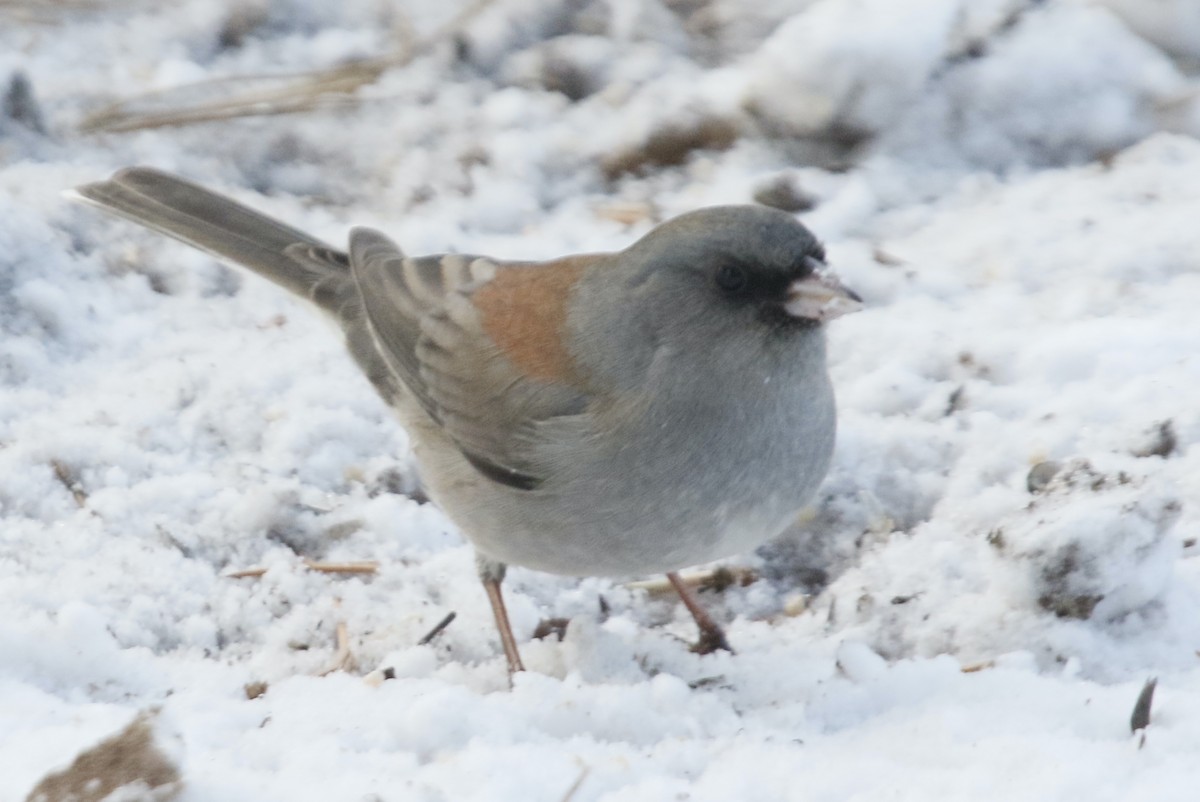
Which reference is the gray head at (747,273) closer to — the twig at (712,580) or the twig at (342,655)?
the twig at (712,580)

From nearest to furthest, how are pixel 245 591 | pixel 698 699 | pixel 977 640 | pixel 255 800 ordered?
1. pixel 255 800
2. pixel 698 699
3. pixel 977 640
4. pixel 245 591

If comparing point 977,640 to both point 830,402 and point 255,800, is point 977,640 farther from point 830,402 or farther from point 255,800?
point 255,800

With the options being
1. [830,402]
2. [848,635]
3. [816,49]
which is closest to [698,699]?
[848,635]

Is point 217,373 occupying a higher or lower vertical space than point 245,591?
higher

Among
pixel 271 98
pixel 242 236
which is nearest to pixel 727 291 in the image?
pixel 242 236

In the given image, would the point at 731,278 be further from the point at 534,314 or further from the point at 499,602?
the point at 499,602

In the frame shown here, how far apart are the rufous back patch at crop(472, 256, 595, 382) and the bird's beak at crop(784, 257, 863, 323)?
17.1 inches

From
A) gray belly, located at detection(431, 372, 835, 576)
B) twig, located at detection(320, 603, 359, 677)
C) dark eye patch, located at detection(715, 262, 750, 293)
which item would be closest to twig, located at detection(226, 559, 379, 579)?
twig, located at detection(320, 603, 359, 677)

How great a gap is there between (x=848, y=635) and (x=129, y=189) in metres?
Answer: 1.97

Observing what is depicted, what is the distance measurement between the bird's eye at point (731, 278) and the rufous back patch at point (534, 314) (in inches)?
12.9

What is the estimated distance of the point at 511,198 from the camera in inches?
159

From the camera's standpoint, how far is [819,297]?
240 cm

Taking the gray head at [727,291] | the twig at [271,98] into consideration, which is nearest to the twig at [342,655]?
the gray head at [727,291]

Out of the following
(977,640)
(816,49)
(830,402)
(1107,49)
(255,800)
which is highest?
(816,49)
